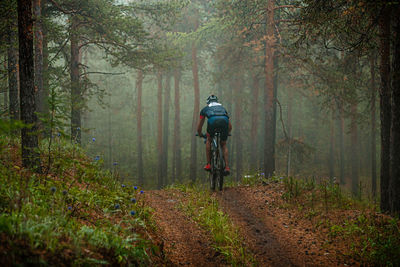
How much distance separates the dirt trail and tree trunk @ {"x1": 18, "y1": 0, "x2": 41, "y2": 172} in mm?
4150

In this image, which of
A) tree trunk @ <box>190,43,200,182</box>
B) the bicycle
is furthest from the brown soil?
tree trunk @ <box>190,43,200,182</box>

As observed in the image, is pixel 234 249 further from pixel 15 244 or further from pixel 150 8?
pixel 150 8

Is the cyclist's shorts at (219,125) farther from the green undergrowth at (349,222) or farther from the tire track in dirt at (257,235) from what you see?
the green undergrowth at (349,222)

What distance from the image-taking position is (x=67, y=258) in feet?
9.00

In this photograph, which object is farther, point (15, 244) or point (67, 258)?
point (67, 258)

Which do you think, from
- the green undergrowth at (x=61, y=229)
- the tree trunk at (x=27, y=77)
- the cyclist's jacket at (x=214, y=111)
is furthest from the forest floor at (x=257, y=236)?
the tree trunk at (x=27, y=77)

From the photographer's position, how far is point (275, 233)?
215 inches

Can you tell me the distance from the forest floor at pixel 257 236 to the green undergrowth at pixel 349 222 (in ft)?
0.57

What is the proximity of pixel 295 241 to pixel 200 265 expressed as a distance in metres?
2.03

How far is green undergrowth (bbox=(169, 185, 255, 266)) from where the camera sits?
4284 millimetres

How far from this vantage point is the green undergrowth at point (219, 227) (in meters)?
4.28

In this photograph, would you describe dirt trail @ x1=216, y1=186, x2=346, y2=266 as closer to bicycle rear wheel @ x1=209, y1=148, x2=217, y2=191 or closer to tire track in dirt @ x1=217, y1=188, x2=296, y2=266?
tire track in dirt @ x1=217, y1=188, x2=296, y2=266

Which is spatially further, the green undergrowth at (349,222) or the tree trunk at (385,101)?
the tree trunk at (385,101)

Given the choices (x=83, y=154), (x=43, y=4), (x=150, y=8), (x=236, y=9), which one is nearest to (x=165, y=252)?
(x=83, y=154)
